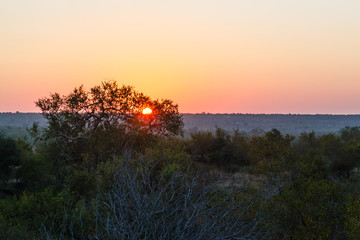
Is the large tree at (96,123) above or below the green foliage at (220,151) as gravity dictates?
above

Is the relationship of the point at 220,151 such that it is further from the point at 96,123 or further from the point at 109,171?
the point at 109,171

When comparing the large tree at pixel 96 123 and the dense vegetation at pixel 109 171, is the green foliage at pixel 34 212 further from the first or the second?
the large tree at pixel 96 123

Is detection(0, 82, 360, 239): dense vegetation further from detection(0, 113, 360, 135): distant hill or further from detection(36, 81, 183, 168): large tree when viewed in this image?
detection(0, 113, 360, 135): distant hill

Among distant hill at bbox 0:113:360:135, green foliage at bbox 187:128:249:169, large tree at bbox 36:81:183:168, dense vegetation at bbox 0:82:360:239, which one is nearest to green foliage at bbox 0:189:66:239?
dense vegetation at bbox 0:82:360:239

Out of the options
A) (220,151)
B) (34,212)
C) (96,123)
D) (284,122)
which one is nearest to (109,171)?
(34,212)

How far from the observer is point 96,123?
23812mm

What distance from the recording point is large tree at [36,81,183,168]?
23516 millimetres

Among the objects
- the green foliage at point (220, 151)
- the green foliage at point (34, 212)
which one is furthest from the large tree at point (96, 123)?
the green foliage at point (220, 151)

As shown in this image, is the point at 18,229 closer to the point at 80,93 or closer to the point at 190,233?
the point at 190,233

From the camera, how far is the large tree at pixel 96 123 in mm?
23516

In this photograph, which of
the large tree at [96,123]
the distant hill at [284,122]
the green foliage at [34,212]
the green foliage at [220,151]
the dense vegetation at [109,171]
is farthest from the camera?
the distant hill at [284,122]

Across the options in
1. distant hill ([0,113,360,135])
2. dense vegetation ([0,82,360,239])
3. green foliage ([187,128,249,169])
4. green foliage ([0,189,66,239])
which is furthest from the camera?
distant hill ([0,113,360,135])

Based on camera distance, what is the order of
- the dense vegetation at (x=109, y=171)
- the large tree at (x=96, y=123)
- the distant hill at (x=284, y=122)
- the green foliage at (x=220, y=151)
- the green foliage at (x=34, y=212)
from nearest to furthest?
the dense vegetation at (x=109, y=171) < the green foliage at (x=34, y=212) < the large tree at (x=96, y=123) < the green foliage at (x=220, y=151) < the distant hill at (x=284, y=122)

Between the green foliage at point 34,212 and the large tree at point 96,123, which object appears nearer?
the green foliage at point 34,212
